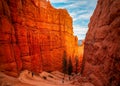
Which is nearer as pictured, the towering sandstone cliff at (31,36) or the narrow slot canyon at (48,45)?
the narrow slot canyon at (48,45)

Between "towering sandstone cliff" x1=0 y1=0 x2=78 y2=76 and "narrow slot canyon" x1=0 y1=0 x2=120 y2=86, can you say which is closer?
"narrow slot canyon" x1=0 y1=0 x2=120 y2=86

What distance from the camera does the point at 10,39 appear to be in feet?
71.7

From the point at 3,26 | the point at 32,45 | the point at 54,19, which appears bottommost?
the point at 32,45

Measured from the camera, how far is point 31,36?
29156 mm

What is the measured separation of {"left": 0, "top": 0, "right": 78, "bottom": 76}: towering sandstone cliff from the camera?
20.8 metres

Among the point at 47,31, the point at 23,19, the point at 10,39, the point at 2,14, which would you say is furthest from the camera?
the point at 47,31

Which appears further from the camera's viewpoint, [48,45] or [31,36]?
[48,45]

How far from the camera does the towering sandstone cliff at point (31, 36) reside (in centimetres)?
2075

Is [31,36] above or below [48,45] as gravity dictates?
above

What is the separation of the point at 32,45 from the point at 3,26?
10137 millimetres

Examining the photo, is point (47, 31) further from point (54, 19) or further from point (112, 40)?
point (112, 40)

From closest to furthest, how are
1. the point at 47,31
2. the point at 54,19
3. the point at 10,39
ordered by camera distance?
the point at 10,39, the point at 47,31, the point at 54,19

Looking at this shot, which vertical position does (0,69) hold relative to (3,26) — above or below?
below

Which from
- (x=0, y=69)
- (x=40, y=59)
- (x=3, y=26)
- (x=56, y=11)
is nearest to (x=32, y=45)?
(x=40, y=59)
